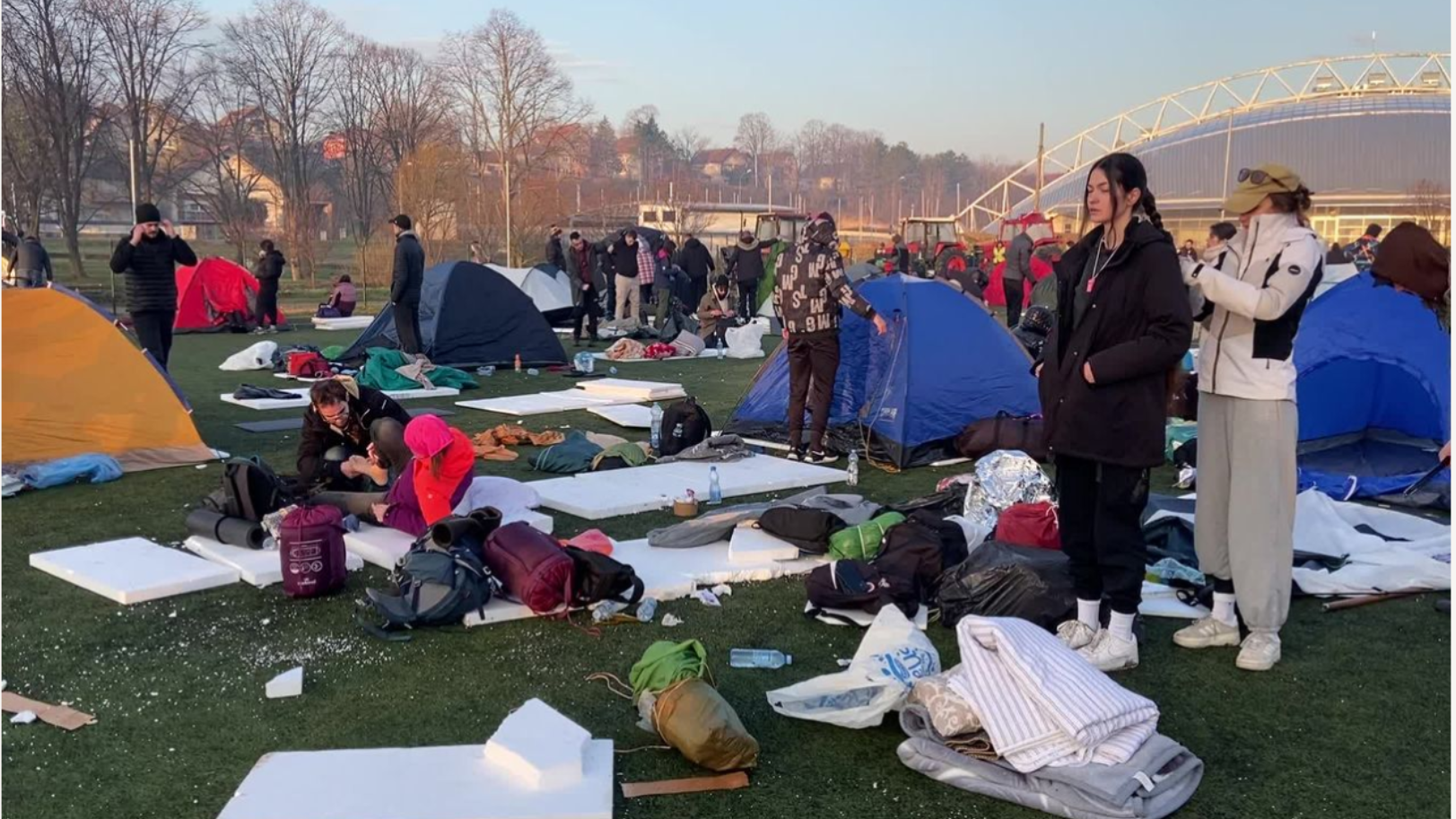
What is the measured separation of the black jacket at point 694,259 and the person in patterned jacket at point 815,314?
1187cm

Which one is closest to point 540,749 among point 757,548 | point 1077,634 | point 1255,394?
point 1077,634

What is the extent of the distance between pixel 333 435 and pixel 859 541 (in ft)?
9.70

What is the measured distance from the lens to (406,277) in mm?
12750

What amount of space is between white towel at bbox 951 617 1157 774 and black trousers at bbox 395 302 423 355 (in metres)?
10.6

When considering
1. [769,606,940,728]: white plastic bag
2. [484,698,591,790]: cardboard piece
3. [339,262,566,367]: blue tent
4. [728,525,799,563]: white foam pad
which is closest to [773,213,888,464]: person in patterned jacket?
[728,525,799,563]: white foam pad

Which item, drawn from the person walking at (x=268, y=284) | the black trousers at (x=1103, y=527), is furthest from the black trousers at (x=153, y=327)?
the person walking at (x=268, y=284)

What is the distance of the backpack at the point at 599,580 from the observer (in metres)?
5.02

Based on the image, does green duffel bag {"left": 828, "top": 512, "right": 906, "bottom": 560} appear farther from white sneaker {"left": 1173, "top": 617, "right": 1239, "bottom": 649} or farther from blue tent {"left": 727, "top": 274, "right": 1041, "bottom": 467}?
blue tent {"left": 727, "top": 274, "right": 1041, "bottom": 467}

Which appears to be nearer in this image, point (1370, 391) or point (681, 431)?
point (681, 431)

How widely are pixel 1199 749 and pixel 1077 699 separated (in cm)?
71

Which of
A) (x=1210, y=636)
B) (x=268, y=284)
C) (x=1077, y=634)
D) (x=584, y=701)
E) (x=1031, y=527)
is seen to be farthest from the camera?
(x=268, y=284)

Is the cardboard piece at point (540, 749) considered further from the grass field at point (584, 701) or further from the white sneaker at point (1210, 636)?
the white sneaker at point (1210, 636)

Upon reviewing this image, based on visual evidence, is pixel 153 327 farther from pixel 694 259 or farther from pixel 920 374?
pixel 694 259

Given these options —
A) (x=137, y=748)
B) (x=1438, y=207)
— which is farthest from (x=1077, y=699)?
(x=1438, y=207)
